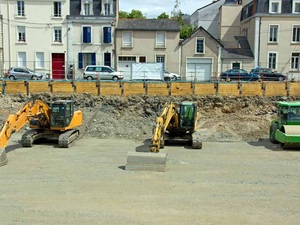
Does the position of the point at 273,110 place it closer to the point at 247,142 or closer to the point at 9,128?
the point at 247,142

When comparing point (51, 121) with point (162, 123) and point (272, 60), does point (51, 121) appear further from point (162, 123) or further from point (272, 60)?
point (272, 60)

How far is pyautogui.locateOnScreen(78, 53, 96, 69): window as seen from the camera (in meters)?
41.2

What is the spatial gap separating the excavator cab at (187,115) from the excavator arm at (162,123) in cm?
30

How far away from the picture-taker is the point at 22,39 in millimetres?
41250

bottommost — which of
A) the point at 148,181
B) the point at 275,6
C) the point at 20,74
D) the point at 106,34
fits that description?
the point at 148,181

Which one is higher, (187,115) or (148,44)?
(148,44)

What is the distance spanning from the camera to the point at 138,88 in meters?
26.2

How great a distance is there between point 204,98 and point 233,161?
12119 millimetres

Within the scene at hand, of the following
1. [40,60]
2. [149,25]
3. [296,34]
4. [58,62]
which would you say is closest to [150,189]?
[149,25]

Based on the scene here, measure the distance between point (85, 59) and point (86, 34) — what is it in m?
2.85

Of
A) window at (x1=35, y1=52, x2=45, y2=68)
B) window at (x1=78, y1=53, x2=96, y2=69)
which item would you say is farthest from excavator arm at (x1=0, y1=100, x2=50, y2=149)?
window at (x1=35, y1=52, x2=45, y2=68)

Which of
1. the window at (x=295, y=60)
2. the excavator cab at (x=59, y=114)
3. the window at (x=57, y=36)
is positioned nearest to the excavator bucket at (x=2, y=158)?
the excavator cab at (x=59, y=114)

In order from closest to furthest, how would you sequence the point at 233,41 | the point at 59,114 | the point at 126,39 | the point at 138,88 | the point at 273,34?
the point at 59,114, the point at 138,88, the point at 126,39, the point at 273,34, the point at 233,41

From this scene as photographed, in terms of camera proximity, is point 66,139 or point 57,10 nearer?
point 66,139
